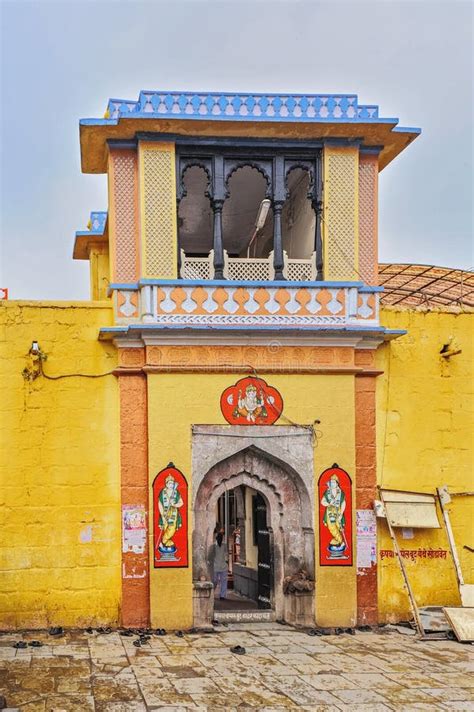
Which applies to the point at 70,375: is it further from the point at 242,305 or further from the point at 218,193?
the point at 218,193

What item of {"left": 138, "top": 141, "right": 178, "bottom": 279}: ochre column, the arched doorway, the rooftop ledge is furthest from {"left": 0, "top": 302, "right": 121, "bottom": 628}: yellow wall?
the rooftop ledge

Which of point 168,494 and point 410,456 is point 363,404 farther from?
point 168,494

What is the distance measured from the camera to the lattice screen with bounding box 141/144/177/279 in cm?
1069

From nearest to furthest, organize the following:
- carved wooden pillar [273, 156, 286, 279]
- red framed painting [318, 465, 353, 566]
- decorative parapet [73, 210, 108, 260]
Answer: red framed painting [318, 465, 353, 566] < carved wooden pillar [273, 156, 286, 279] < decorative parapet [73, 210, 108, 260]

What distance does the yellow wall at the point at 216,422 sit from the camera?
10406mm

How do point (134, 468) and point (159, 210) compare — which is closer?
point (134, 468)

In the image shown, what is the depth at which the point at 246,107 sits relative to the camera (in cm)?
1069

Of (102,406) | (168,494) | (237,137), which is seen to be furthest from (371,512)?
(237,137)

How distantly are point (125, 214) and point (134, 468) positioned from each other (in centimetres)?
301

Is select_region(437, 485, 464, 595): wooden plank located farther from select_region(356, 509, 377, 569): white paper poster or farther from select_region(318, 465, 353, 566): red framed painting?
select_region(318, 465, 353, 566): red framed painting

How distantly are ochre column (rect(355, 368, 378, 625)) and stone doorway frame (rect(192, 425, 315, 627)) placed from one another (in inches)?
23.8

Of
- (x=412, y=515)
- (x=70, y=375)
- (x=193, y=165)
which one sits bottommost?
(x=412, y=515)

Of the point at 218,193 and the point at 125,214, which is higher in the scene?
the point at 218,193

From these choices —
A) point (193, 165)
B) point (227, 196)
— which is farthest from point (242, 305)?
point (193, 165)
